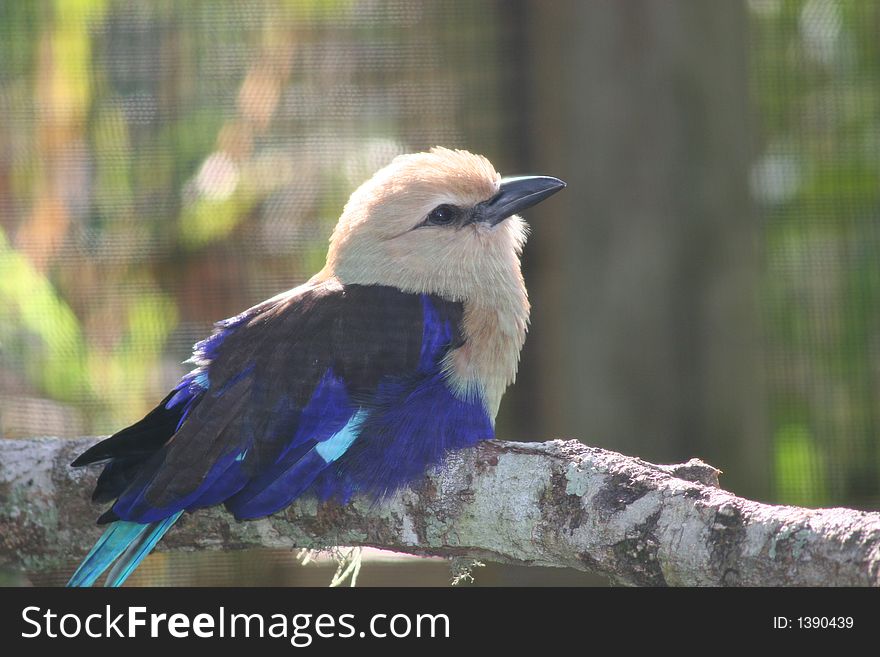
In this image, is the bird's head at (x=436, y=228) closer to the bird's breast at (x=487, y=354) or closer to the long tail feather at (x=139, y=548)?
the bird's breast at (x=487, y=354)

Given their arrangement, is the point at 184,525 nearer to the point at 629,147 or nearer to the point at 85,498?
the point at 85,498

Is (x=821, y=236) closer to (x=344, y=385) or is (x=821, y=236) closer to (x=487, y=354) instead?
(x=487, y=354)

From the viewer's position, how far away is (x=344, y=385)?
5.40 ft

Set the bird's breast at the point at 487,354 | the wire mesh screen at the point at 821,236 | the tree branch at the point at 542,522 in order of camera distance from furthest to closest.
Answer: the wire mesh screen at the point at 821,236
the bird's breast at the point at 487,354
the tree branch at the point at 542,522

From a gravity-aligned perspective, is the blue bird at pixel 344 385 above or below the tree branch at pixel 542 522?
above

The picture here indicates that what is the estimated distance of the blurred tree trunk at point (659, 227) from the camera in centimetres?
246

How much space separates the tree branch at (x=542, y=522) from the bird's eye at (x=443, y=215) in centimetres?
48

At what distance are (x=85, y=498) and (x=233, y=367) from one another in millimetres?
364

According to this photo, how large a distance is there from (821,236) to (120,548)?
6.25 feet

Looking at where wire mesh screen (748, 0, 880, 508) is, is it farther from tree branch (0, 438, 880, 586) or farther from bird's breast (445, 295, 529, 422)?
tree branch (0, 438, 880, 586)

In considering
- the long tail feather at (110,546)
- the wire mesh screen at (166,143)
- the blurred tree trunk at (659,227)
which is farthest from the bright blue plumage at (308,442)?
the wire mesh screen at (166,143)

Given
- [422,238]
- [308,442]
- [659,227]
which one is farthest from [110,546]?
[659,227]
